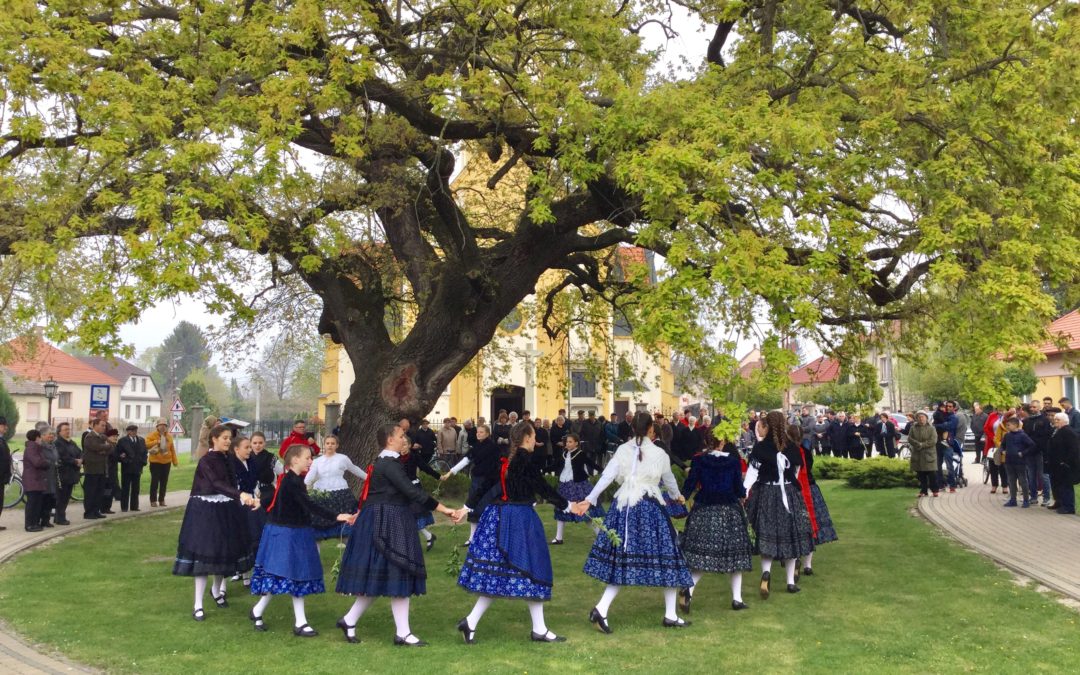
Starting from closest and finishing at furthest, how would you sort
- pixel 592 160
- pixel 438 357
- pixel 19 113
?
pixel 19 113, pixel 592 160, pixel 438 357

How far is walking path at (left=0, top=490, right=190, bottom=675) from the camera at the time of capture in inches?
281

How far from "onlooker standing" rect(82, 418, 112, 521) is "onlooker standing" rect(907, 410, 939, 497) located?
14706 millimetres

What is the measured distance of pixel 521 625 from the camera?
28.6 feet

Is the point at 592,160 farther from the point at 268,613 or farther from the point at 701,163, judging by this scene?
the point at 268,613

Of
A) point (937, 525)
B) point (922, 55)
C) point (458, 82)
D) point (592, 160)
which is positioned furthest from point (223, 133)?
point (937, 525)

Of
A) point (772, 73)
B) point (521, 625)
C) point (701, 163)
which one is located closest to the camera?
point (521, 625)

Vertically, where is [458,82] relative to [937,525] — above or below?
above

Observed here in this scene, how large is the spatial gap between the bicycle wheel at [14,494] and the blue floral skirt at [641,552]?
47.5ft

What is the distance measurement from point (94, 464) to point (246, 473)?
7.04 meters

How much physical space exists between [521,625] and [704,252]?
4.62m

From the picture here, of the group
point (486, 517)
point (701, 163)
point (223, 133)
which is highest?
point (223, 133)

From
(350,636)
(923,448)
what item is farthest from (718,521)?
(923,448)

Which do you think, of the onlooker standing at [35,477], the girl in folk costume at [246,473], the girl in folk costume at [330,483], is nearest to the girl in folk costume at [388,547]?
the girl in folk costume at [330,483]

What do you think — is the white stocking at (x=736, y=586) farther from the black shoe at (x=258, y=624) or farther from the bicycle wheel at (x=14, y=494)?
the bicycle wheel at (x=14, y=494)
